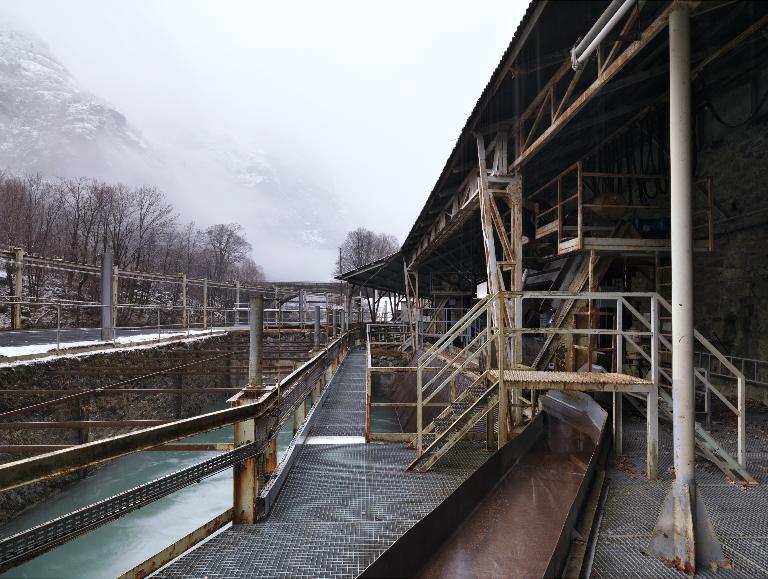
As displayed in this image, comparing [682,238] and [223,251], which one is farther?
[223,251]

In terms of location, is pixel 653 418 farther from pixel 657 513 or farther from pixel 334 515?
pixel 334 515

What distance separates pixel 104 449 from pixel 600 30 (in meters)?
5.48

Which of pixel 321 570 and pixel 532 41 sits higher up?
pixel 532 41

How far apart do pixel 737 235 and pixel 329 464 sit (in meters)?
9.87

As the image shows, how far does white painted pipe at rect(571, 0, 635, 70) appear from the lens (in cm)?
352

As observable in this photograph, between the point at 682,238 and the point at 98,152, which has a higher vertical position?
the point at 98,152

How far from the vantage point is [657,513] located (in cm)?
374

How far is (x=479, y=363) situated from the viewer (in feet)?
31.6

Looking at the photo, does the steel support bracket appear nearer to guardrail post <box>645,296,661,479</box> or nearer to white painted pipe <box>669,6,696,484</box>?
white painted pipe <box>669,6,696,484</box>

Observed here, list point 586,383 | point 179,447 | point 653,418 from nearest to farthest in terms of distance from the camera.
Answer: point 179,447
point 653,418
point 586,383

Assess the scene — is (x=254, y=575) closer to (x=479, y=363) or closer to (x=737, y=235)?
(x=479, y=363)

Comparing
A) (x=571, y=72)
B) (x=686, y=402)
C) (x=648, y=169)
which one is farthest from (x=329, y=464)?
(x=648, y=169)

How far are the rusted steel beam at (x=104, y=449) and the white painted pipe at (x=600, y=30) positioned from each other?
4.64 meters

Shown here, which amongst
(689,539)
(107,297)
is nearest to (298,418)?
(689,539)
